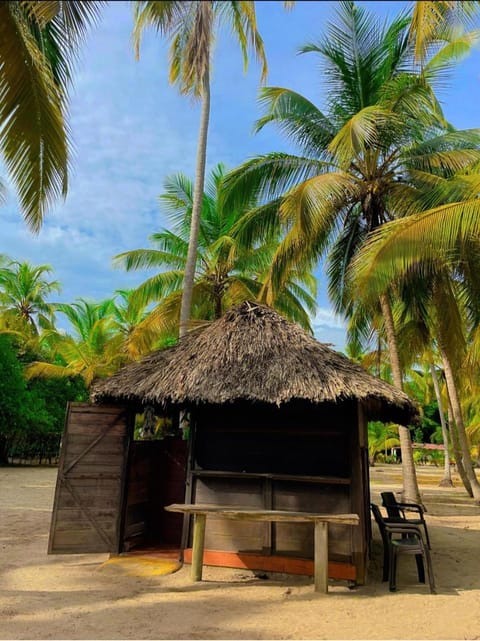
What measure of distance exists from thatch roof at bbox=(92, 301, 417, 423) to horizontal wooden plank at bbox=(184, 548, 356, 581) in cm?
191

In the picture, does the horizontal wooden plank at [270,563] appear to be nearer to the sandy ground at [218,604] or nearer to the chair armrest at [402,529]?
the sandy ground at [218,604]

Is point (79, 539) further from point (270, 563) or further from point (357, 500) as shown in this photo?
point (357, 500)

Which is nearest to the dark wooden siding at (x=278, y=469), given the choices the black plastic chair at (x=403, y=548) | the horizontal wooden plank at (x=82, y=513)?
the black plastic chair at (x=403, y=548)

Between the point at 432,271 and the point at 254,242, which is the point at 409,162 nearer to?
the point at 432,271

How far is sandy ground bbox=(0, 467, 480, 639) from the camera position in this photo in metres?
4.12

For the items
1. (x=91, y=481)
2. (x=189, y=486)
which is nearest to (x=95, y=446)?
(x=91, y=481)

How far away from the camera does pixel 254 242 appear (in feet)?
40.4

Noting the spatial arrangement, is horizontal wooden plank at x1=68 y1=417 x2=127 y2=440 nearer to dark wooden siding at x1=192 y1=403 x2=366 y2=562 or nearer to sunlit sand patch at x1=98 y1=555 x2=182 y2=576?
dark wooden siding at x1=192 y1=403 x2=366 y2=562

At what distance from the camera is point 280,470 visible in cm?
607

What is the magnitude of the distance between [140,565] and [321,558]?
7.86 feet

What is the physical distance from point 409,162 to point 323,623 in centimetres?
946

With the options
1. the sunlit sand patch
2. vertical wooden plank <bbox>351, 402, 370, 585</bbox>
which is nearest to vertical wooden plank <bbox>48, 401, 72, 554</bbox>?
the sunlit sand patch

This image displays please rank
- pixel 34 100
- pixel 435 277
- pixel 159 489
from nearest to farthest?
pixel 34 100, pixel 159 489, pixel 435 277

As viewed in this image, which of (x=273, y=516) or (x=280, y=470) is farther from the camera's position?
(x=280, y=470)
